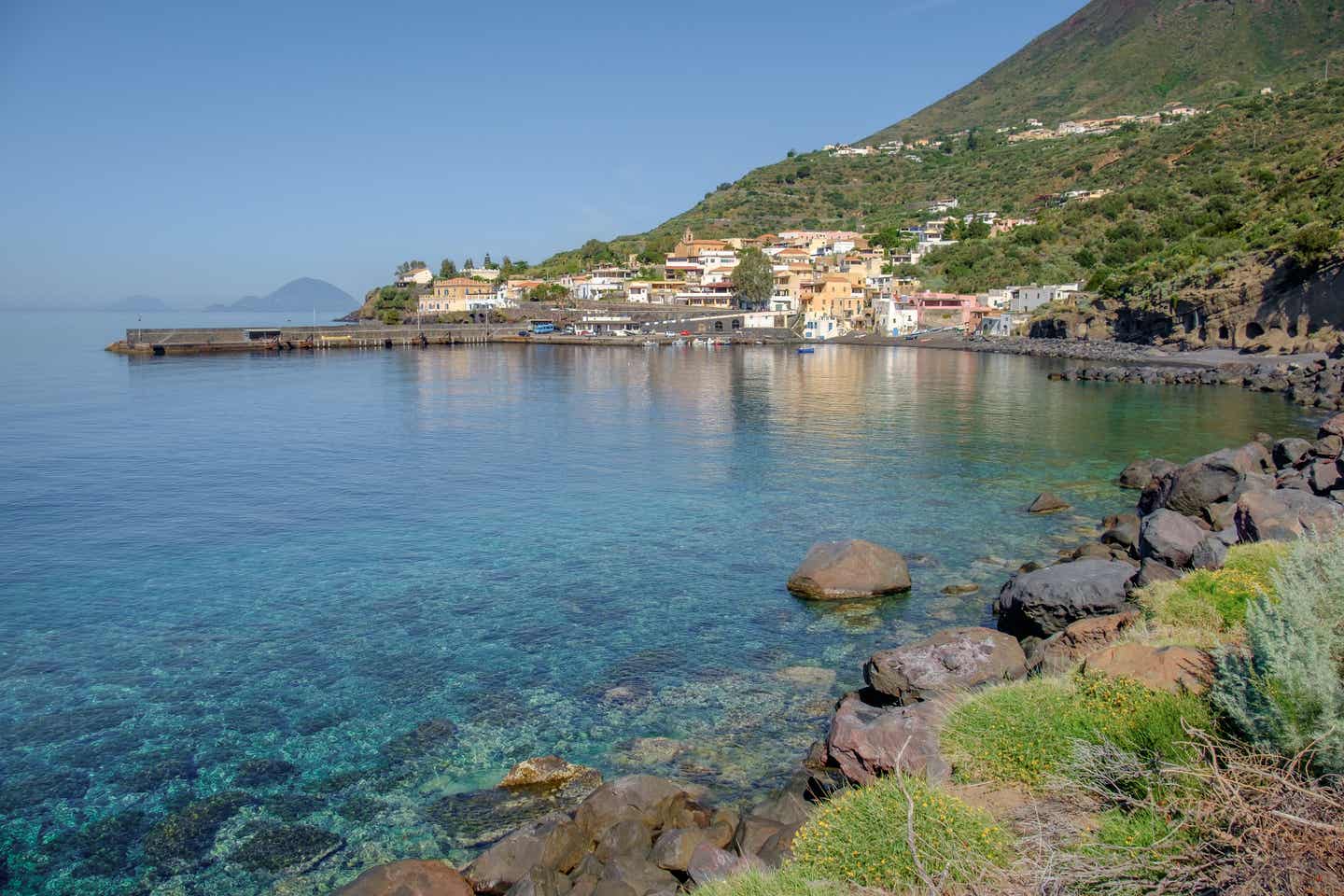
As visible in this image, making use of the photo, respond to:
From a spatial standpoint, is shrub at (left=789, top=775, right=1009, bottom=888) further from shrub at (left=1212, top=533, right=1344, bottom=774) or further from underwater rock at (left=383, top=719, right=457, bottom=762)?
underwater rock at (left=383, top=719, right=457, bottom=762)

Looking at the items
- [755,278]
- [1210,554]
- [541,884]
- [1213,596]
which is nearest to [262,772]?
[541,884]

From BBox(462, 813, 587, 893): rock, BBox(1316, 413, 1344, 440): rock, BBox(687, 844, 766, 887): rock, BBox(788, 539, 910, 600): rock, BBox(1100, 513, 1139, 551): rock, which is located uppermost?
BBox(1316, 413, 1344, 440): rock

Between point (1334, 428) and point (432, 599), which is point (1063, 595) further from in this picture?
point (1334, 428)

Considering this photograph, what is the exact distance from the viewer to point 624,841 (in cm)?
1088

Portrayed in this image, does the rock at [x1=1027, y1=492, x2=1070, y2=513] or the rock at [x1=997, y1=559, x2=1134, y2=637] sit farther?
the rock at [x1=1027, y1=492, x2=1070, y2=513]

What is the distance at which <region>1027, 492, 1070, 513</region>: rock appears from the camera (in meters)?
27.9

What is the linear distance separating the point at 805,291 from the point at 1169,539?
114778 millimetres

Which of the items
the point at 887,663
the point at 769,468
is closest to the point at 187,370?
the point at 769,468

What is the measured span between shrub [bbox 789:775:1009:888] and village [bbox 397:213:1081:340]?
105728 mm

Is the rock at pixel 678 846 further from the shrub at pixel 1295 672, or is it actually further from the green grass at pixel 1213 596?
the green grass at pixel 1213 596

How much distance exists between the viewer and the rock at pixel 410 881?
9.88 metres

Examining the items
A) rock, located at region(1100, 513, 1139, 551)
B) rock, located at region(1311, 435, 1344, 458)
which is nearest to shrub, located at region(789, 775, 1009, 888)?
rock, located at region(1100, 513, 1139, 551)

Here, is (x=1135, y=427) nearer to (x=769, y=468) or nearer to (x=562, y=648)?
(x=769, y=468)

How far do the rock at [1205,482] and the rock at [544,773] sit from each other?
18053 millimetres
